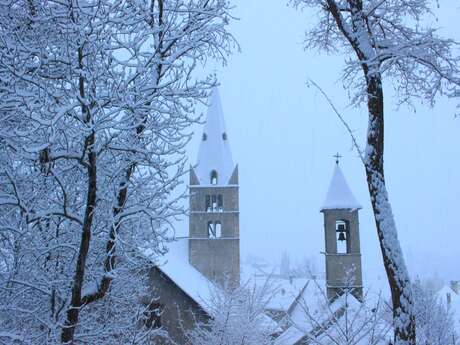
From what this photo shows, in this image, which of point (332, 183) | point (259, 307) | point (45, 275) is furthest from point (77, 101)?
point (332, 183)

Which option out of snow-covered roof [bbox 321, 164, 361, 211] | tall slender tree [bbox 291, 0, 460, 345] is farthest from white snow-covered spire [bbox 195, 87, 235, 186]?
tall slender tree [bbox 291, 0, 460, 345]

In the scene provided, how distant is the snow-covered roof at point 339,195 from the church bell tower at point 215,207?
11837 millimetres

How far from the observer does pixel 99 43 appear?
15.6ft

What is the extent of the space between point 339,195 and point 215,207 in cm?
1395

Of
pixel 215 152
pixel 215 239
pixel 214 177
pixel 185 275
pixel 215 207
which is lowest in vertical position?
pixel 185 275

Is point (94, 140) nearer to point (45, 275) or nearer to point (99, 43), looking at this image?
point (99, 43)

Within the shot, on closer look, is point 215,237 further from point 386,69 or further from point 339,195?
point 386,69

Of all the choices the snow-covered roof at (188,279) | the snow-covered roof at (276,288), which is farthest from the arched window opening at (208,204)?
the snow-covered roof at (276,288)

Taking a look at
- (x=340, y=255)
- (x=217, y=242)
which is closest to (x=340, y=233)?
(x=340, y=255)

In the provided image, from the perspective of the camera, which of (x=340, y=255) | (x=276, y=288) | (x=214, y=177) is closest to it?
(x=276, y=288)

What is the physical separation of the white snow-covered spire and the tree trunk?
28.4m

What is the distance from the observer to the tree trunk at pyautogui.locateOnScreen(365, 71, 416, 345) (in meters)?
5.01

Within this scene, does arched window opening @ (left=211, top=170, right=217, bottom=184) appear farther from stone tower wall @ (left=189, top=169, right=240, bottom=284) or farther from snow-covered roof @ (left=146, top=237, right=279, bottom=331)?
snow-covered roof @ (left=146, top=237, right=279, bottom=331)

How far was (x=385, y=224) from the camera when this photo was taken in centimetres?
536
